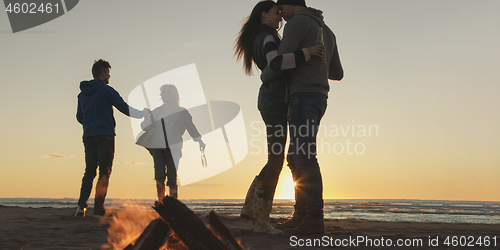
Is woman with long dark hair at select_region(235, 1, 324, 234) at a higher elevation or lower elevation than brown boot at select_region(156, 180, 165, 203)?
higher

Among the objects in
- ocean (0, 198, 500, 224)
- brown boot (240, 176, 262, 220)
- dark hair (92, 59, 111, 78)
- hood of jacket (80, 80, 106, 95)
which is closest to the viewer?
brown boot (240, 176, 262, 220)

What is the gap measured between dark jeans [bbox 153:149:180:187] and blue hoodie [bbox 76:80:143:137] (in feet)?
2.36

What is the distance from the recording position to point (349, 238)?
9.89ft

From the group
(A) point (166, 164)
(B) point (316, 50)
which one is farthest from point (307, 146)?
(A) point (166, 164)

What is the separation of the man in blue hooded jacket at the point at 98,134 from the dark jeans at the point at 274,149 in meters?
2.85

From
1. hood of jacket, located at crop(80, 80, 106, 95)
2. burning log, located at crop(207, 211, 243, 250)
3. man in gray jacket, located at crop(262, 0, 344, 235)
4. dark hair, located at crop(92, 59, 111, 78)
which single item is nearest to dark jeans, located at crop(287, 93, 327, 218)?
man in gray jacket, located at crop(262, 0, 344, 235)

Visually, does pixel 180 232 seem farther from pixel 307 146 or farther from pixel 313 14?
pixel 313 14

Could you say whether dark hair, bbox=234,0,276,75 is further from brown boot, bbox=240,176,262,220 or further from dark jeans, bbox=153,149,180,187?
dark jeans, bbox=153,149,180,187

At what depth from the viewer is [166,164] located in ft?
18.9

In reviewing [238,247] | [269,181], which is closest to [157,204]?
[238,247]

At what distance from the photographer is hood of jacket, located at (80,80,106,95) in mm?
5234

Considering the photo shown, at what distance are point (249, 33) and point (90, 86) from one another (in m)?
2.90

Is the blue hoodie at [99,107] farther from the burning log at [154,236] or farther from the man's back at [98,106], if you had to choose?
the burning log at [154,236]

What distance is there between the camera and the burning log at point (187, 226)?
188cm
